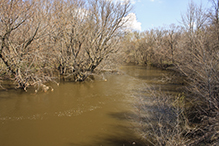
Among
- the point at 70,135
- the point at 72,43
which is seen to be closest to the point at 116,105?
the point at 70,135

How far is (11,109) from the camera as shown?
23.6 feet

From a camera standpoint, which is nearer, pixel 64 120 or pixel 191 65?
pixel 64 120

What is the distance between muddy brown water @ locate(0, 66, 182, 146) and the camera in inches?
195

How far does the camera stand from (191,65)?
749 cm

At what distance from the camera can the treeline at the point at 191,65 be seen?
4047 mm

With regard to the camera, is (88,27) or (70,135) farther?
(88,27)

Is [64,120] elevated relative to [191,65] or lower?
lower

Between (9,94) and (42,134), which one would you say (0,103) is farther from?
(42,134)

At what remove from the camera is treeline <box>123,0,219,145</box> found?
13.3ft

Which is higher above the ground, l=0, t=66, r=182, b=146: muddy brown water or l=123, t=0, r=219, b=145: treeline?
l=123, t=0, r=219, b=145: treeline

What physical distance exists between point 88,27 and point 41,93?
7.12 m

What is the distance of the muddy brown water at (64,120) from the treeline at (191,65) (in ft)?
3.49

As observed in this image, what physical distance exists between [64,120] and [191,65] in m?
6.24

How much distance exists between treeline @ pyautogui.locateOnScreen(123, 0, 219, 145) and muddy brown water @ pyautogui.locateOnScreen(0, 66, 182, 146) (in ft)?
3.49
